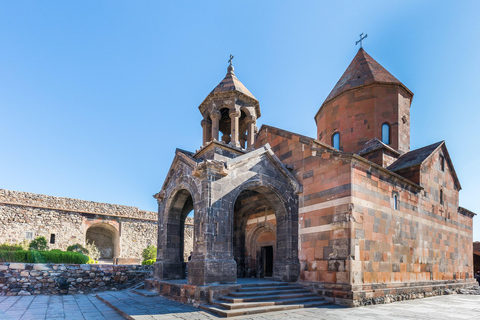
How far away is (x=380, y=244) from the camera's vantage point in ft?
31.1

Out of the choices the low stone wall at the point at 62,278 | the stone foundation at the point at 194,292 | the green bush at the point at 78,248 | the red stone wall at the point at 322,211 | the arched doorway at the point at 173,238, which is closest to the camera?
the stone foundation at the point at 194,292

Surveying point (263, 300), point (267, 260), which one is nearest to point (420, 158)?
point (267, 260)

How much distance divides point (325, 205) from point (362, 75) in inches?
329

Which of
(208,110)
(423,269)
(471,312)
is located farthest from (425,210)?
(208,110)

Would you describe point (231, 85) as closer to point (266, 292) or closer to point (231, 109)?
point (231, 109)

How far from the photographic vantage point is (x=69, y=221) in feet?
68.5

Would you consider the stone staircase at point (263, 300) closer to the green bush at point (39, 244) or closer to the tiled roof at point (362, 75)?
the tiled roof at point (362, 75)

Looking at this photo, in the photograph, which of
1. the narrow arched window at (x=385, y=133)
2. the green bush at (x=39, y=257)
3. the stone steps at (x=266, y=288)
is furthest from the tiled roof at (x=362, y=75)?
the green bush at (x=39, y=257)

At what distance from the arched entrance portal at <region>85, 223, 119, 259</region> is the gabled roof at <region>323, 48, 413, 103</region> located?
741 inches

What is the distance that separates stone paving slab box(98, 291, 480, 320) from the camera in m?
6.91

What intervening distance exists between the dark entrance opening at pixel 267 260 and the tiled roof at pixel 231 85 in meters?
5.90

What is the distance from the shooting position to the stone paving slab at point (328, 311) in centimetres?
691

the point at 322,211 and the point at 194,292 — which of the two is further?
the point at 322,211

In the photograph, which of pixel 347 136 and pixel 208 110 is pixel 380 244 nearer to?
pixel 347 136
